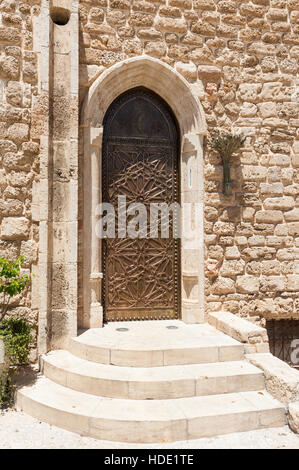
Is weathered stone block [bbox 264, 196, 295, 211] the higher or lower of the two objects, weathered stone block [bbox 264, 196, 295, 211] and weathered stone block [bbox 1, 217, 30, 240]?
the higher

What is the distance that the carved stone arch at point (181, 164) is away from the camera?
4898 mm

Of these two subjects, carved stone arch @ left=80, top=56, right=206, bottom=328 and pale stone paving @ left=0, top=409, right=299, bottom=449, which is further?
carved stone arch @ left=80, top=56, right=206, bottom=328

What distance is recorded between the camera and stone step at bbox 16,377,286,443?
313 centimetres

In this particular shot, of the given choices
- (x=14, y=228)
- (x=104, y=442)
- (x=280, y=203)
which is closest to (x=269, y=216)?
(x=280, y=203)

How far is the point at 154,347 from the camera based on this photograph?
13.0ft

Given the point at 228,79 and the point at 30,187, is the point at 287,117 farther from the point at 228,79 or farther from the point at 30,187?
the point at 30,187

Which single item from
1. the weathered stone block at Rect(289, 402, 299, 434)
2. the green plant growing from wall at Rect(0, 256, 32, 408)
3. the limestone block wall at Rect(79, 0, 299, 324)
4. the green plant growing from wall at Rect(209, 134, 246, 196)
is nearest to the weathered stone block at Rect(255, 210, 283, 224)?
the limestone block wall at Rect(79, 0, 299, 324)

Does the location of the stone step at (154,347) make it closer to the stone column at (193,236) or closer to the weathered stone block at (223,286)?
the stone column at (193,236)

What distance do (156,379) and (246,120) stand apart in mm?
3816

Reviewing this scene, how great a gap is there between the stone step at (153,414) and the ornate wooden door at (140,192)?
1.81 meters

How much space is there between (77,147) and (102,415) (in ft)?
10.1

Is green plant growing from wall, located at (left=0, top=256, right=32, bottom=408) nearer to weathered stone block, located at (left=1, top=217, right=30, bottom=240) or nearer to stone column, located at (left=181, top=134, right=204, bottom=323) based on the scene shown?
weathered stone block, located at (left=1, top=217, right=30, bottom=240)
